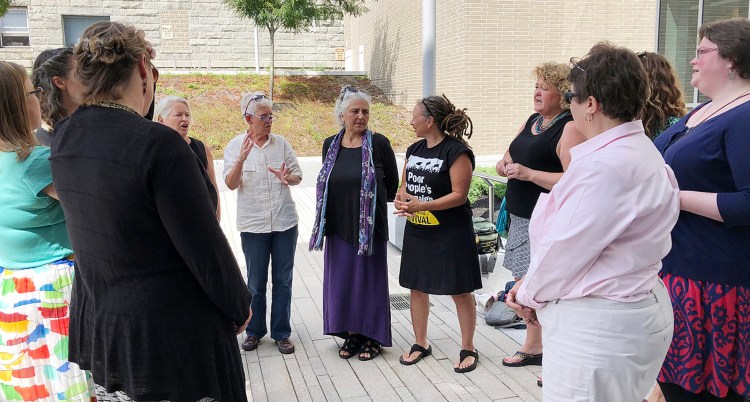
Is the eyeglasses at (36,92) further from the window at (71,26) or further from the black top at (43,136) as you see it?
the window at (71,26)

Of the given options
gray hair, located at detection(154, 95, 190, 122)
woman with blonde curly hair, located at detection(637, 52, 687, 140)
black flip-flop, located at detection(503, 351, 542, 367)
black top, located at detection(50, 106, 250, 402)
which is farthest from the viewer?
black flip-flop, located at detection(503, 351, 542, 367)

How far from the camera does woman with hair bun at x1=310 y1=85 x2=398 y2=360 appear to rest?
4102 mm

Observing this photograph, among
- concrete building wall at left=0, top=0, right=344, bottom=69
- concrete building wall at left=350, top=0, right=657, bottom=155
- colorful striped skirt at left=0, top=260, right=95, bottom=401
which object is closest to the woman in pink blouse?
colorful striped skirt at left=0, top=260, right=95, bottom=401

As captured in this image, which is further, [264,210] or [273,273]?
[273,273]

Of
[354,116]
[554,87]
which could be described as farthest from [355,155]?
[554,87]

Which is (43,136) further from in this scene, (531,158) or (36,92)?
(531,158)

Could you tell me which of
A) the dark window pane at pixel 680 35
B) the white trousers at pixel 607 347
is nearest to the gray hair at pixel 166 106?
the white trousers at pixel 607 347

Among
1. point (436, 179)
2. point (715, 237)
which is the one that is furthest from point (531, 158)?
point (715, 237)

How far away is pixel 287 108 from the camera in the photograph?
17156 millimetres

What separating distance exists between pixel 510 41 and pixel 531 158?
1076 centimetres

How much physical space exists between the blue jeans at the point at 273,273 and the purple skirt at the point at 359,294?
13.4 inches

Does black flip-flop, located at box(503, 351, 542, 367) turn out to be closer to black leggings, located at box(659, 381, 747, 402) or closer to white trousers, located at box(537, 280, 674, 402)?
black leggings, located at box(659, 381, 747, 402)

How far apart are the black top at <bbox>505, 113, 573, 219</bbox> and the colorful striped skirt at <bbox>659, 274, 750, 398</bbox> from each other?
128 centimetres

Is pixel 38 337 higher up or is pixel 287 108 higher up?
pixel 287 108
